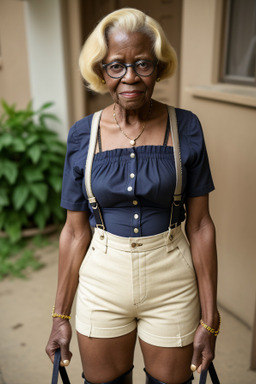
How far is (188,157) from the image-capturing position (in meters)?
1.58

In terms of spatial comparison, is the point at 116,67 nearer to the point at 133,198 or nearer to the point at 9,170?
the point at 133,198

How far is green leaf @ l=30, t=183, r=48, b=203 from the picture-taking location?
4.79m

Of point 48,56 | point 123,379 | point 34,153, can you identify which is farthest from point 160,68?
point 48,56

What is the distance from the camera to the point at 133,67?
152 centimetres

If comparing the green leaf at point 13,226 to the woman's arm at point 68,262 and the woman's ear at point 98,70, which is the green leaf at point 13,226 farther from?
the woman's ear at point 98,70

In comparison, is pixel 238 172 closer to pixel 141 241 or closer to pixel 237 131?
pixel 237 131

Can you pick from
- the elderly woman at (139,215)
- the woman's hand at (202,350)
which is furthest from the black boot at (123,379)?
the woman's hand at (202,350)

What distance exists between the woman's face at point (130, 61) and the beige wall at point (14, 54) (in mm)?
4326

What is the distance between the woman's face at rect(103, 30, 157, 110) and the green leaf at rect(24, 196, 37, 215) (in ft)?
11.3

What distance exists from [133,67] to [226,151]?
73.3 inches

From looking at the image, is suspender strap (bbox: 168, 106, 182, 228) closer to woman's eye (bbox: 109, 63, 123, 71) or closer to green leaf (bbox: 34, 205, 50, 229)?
woman's eye (bbox: 109, 63, 123, 71)

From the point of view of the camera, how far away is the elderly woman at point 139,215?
155cm

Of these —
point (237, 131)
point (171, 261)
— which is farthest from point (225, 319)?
point (171, 261)

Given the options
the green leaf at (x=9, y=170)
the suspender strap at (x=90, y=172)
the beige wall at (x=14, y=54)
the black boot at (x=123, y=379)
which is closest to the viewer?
the suspender strap at (x=90, y=172)
